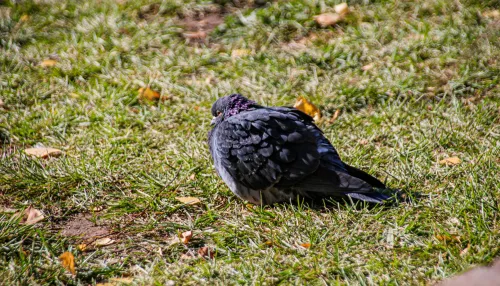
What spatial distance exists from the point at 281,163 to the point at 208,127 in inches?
58.3

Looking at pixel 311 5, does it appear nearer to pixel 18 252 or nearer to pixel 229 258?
pixel 229 258

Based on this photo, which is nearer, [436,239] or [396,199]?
[436,239]

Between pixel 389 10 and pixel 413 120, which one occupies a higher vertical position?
pixel 389 10

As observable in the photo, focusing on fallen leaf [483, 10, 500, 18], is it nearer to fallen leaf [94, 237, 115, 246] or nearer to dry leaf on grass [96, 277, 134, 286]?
fallen leaf [94, 237, 115, 246]

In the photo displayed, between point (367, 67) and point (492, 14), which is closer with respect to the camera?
point (367, 67)

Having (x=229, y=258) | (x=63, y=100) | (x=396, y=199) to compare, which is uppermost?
(x=396, y=199)

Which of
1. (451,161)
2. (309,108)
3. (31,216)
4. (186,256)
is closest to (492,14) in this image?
(309,108)

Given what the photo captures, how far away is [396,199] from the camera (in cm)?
356

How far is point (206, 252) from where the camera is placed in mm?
3365

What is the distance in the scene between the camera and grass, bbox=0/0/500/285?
3.19m

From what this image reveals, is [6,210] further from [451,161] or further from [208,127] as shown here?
[451,161]

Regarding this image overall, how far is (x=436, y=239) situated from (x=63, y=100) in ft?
12.9

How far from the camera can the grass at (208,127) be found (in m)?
3.19

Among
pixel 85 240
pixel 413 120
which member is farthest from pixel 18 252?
pixel 413 120
